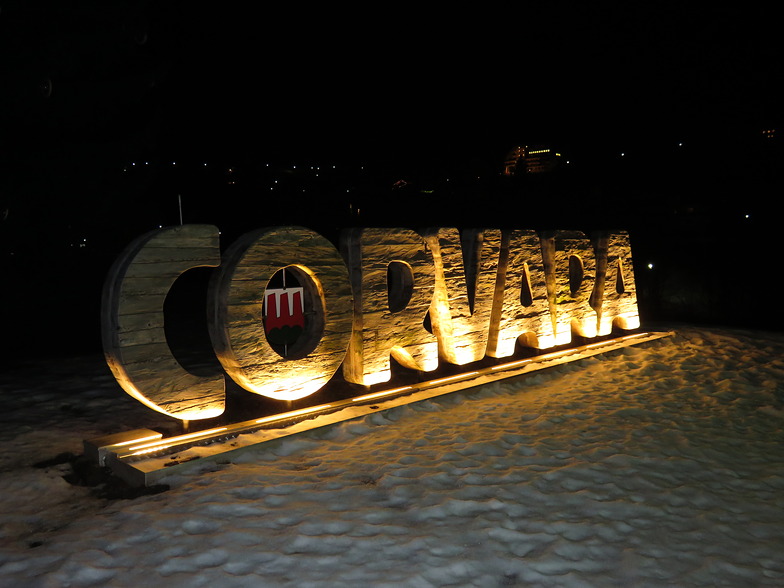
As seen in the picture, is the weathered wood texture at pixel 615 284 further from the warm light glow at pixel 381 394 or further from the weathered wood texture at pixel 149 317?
the weathered wood texture at pixel 149 317

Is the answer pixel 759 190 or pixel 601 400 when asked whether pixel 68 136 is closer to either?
pixel 601 400

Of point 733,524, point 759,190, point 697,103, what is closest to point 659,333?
point 759,190

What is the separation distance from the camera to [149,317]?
135 inches

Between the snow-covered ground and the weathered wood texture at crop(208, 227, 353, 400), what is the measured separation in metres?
0.48

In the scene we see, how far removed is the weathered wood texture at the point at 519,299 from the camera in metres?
5.76

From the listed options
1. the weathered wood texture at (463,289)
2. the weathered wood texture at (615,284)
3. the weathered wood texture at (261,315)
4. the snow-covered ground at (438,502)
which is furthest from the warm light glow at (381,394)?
the weathered wood texture at (615,284)

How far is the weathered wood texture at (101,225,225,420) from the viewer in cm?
334

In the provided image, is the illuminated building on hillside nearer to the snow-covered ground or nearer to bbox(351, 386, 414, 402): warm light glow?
bbox(351, 386, 414, 402): warm light glow

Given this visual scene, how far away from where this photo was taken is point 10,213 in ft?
33.8

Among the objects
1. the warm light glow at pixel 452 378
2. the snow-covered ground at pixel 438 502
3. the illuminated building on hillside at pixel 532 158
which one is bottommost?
the snow-covered ground at pixel 438 502

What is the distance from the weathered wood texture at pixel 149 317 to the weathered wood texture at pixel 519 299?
10.6 ft

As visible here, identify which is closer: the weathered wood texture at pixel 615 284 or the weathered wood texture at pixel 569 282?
the weathered wood texture at pixel 569 282

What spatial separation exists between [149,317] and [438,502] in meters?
2.13

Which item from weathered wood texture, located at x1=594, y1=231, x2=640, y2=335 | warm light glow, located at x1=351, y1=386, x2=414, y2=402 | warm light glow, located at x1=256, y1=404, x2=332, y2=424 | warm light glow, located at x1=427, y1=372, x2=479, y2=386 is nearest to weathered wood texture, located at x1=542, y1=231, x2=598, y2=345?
weathered wood texture, located at x1=594, y1=231, x2=640, y2=335
